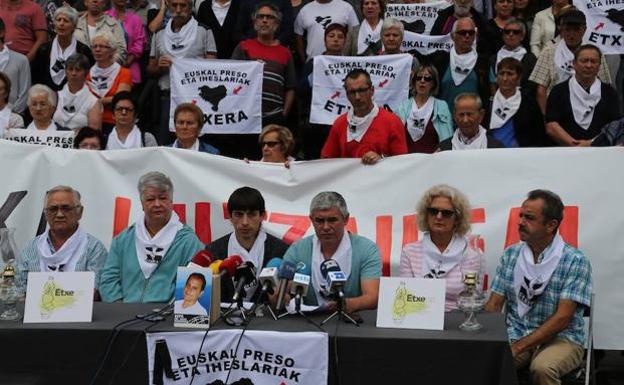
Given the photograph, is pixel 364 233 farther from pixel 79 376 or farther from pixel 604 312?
pixel 79 376

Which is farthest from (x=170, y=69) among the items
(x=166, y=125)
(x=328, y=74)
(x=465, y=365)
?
(x=465, y=365)

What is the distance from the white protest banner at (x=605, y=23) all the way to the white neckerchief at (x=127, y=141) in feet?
13.8

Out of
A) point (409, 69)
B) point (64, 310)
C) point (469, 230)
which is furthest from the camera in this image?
point (409, 69)

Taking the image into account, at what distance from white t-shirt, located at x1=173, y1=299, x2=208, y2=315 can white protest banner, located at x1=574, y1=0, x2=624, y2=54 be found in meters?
5.99

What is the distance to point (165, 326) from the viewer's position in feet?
22.9

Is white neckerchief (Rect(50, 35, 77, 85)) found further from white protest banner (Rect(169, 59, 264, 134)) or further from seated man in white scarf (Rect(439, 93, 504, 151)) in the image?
seated man in white scarf (Rect(439, 93, 504, 151))

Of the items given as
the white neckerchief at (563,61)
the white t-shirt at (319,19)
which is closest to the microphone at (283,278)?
the white neckerchief at (563,61)

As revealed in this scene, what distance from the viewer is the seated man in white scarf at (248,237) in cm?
814

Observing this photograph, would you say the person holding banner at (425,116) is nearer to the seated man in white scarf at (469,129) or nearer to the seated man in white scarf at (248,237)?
the seated man in white scarf at (469,129)

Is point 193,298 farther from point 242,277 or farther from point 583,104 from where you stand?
point 583,104

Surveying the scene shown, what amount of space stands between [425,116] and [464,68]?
99 cm

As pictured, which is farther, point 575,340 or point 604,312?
point 604,312

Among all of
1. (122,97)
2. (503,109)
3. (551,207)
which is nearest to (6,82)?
(122,97)

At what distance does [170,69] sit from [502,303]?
17.0 ft
